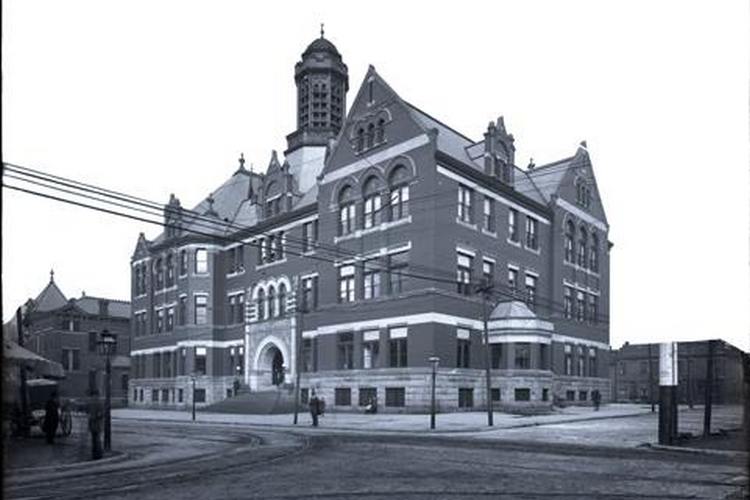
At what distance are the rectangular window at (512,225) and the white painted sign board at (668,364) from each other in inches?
1078

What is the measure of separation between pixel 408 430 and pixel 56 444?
42.1ft

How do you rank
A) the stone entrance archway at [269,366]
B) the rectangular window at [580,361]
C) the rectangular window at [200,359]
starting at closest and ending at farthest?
the stone entrance archway at [269,366] → the rectangular window at [580,361] → the rectangular window at [200,359]

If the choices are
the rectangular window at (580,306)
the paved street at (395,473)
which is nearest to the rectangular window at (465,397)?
the rectangular window at (580,306)

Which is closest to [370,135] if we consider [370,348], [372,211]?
[372,211]

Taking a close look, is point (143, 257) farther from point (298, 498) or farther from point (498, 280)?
point (298, 498)

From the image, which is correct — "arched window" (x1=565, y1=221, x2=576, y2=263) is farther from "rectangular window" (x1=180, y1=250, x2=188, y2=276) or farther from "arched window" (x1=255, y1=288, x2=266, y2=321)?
"rectangular window" (x1=180, y1=250, x2=188, y2=276)

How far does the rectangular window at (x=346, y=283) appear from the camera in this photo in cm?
4716

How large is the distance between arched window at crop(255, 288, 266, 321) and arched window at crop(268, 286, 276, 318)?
0.67 m

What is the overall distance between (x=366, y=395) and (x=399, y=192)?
12210 mm

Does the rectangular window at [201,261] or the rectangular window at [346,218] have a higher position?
the rectangular window at [346,218]

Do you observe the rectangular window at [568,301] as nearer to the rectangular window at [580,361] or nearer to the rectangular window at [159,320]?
the rectangular window at [580,361]

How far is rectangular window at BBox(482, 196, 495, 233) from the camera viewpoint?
4641cm

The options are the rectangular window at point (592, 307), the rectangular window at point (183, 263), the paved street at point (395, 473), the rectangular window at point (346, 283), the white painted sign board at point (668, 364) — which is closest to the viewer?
the paved street at point (395, 473)

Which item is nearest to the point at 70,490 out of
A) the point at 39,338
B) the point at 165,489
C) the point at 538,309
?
the point at 165,489
